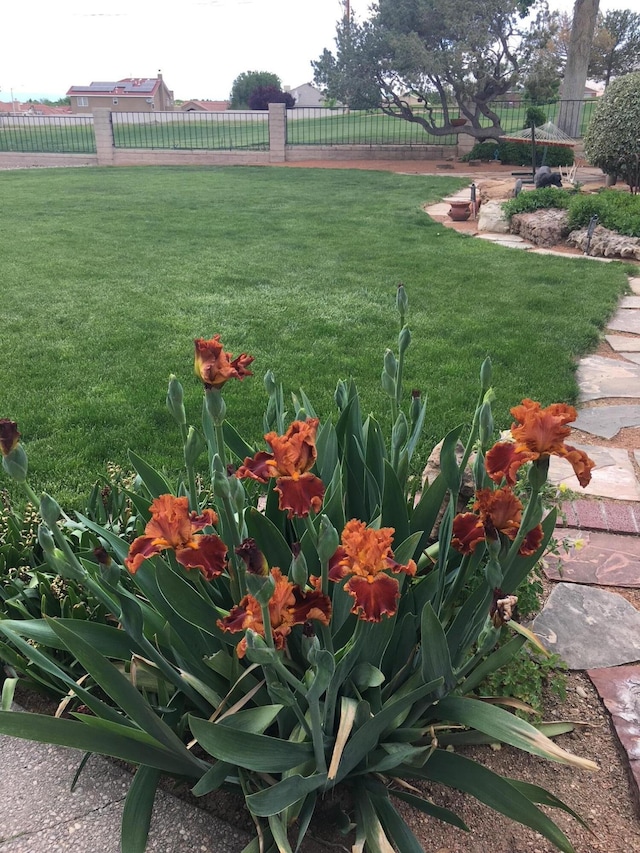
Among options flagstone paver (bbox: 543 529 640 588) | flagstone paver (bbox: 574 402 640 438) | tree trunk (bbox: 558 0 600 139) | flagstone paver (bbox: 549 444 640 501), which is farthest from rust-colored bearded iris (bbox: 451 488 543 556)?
tree trunk (bbox: 558 0 600 139)

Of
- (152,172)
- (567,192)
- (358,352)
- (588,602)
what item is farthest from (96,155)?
(588,602)

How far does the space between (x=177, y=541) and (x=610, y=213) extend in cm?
784

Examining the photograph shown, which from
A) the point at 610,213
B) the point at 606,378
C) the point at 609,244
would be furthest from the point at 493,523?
the point at 610,213

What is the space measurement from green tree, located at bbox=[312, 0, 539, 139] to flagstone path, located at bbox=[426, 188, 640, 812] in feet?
57.1

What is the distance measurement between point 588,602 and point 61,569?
1605mm

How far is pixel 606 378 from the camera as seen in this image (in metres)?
3.92

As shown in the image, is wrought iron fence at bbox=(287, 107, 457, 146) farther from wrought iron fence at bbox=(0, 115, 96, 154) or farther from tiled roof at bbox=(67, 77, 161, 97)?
tiled roof at bbox=(67, 77, 161, 97)

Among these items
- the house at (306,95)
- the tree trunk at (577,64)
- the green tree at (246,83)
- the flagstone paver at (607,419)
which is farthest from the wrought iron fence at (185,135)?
the house at (306,95)

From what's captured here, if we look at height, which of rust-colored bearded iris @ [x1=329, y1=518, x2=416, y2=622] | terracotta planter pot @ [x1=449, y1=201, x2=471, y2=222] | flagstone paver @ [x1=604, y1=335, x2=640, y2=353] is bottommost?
flagstone paver @ [x1=604, y1=335, x2=640, y2=353]

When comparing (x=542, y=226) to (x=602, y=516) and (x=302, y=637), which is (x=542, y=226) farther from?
(x=302, y=637)

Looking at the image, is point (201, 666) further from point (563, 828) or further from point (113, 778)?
point (563, 828)

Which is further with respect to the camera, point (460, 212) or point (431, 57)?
point (431, 57)

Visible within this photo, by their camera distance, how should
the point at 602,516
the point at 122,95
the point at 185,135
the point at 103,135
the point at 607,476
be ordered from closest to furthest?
1. the point at 602,516
2. the point at 607,476
3. the point at 103,135
4. the point at 185,135
5. the point at 122,95

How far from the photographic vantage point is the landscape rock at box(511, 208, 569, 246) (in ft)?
25.4
